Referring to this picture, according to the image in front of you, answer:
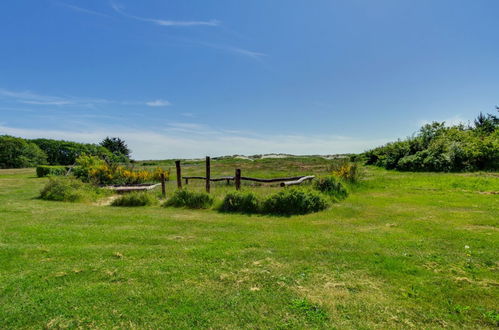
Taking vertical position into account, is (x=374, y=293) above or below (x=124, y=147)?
below

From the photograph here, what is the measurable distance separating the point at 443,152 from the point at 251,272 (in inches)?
884

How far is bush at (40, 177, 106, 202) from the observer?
38.1 feet

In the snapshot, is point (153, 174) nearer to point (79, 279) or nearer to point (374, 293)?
point (79, 279)

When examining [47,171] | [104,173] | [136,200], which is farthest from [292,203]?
[47,171]

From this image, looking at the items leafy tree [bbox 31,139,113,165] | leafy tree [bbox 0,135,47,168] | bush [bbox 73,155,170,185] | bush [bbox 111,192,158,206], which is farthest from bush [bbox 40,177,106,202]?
leafy tree [bbox 0,135,47,168]

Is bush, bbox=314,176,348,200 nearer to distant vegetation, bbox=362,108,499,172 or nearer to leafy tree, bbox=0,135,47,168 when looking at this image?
distant vegetation, bbox=362,108,499,172

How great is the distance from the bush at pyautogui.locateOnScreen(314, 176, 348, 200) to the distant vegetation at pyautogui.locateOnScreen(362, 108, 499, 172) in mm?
13444

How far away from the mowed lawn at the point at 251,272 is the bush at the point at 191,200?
7.42ft

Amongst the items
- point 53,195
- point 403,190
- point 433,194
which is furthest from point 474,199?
point 53,195

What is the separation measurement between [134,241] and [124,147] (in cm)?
5246

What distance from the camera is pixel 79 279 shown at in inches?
148

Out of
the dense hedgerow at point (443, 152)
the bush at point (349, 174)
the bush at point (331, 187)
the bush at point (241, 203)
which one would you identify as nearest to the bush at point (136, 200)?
the bush at point (241, 203)

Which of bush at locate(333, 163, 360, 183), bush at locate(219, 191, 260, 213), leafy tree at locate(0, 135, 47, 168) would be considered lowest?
bush at locate(219, 191, 260, 213)

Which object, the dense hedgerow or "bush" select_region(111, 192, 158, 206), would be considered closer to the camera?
"bush" select_region(111, 192, 158, 206)
